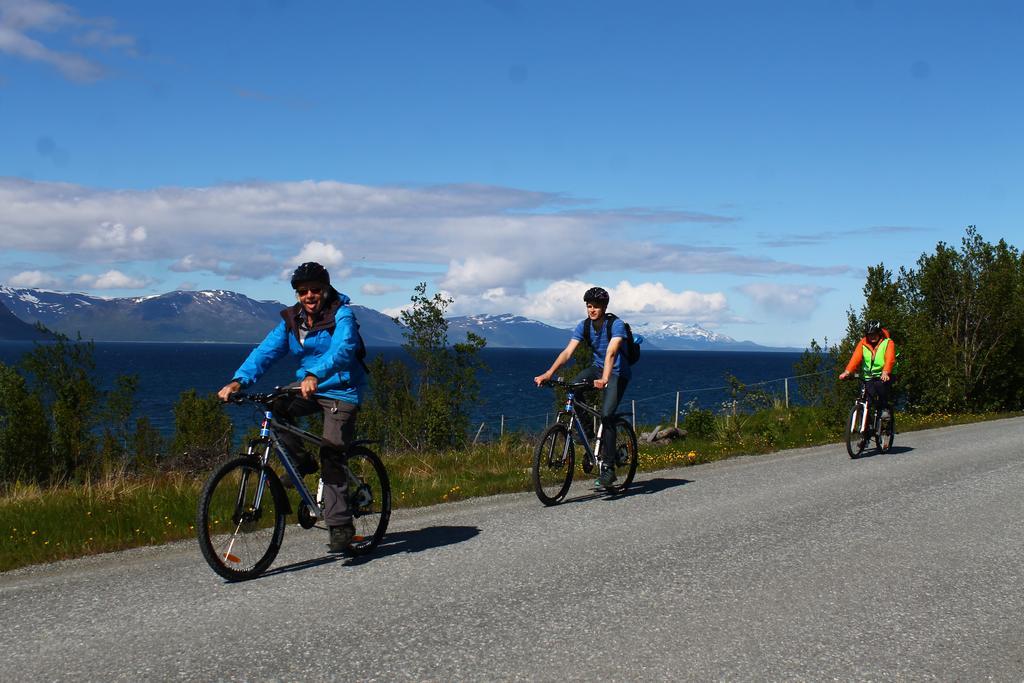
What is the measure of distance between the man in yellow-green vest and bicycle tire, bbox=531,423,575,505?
6.69m

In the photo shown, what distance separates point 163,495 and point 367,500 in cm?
306

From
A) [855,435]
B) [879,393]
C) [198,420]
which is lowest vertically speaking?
[198,420]

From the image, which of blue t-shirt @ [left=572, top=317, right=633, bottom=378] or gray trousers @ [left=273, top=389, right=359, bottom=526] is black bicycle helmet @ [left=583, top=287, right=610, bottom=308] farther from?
gray trousers @ [left=273, top=389, right=359, bottom=526]

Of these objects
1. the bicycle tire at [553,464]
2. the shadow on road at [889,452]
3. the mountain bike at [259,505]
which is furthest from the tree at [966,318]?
the mountain bike at [259,505]

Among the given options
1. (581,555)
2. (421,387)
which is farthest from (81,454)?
(581,555)

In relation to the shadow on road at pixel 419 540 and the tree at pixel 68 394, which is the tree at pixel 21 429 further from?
the shadow on road at pixel 419 540

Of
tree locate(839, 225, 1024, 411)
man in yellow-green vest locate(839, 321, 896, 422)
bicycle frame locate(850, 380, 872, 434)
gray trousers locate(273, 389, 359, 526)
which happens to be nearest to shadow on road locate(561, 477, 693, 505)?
gray trousers locate(273, 389, 359, 526)

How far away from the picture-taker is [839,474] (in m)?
11.4

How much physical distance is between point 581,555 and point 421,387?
2717 centimetres

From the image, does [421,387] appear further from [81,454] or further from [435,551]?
[435,551]

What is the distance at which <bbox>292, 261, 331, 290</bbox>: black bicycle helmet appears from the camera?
6379 mm

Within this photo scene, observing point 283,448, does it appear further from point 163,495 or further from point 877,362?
point 877,362

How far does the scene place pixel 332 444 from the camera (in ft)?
21.3

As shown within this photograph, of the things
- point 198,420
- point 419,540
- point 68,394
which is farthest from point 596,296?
point 198,420
